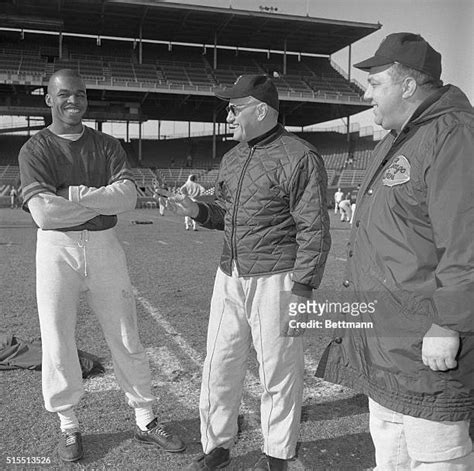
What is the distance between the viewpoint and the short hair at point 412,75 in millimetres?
1880

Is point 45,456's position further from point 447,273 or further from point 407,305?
point 447,273

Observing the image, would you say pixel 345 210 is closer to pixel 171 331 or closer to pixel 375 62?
pixel 171 331

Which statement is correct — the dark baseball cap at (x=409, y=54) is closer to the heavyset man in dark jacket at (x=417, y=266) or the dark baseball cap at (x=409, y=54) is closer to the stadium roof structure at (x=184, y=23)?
the heavyset man in dark jacket at (x=417, y=266)

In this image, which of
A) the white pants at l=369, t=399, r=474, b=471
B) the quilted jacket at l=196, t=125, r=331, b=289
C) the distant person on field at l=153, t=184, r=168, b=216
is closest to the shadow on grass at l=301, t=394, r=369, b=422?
the quilted jacket at l=196, t=125, r=331, b=289

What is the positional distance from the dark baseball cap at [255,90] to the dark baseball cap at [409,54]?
2.67 feet

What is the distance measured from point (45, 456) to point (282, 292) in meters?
1.54

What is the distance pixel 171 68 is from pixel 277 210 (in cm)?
3844

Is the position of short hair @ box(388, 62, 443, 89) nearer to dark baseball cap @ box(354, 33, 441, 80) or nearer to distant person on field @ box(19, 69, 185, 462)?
dark baseball cap @ box(354, 33, 441, 80)

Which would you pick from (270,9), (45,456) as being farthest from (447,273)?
(270,9)

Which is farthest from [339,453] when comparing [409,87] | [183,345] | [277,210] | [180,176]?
[180,176]

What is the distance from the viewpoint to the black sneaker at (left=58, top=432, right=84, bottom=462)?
2813 mm

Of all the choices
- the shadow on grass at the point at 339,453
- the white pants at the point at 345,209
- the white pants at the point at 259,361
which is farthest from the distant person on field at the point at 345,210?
the white pants at the point at 259,361

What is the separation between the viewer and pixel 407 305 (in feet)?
5.92

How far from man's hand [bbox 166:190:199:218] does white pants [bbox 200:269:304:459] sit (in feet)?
1.38
